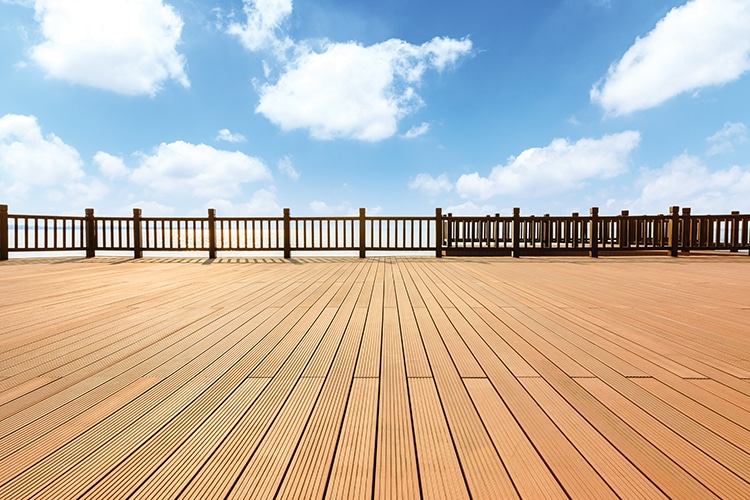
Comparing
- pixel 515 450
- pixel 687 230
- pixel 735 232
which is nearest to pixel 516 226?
pixel 687 230

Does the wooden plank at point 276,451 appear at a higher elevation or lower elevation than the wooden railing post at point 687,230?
lower

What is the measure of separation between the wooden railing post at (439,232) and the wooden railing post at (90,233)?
325 inches

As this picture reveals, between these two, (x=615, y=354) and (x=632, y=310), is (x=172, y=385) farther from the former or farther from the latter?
(x=632, y=310)

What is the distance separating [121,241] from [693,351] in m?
10.5

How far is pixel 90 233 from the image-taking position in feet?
29.5

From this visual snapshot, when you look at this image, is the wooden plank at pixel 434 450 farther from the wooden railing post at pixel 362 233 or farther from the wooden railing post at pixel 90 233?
the wooden railing post at pixel 90 233

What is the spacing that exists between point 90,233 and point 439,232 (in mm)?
8403

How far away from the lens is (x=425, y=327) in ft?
7.91

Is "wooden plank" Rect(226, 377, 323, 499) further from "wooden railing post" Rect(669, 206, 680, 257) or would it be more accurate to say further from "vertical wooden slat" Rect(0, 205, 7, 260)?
"wooden railing post" Rect(669, 206, 680, 257)

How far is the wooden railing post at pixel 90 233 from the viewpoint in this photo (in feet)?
29.5

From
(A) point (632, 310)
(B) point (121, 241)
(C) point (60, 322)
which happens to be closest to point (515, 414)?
(A) point (632, 310)

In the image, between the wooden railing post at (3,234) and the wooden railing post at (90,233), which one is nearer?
the wooden railing post at (3,234)

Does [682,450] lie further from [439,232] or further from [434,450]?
[439,232]

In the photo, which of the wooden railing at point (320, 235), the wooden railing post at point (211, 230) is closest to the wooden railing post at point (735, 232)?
the wooden railing at point (320, 235)
